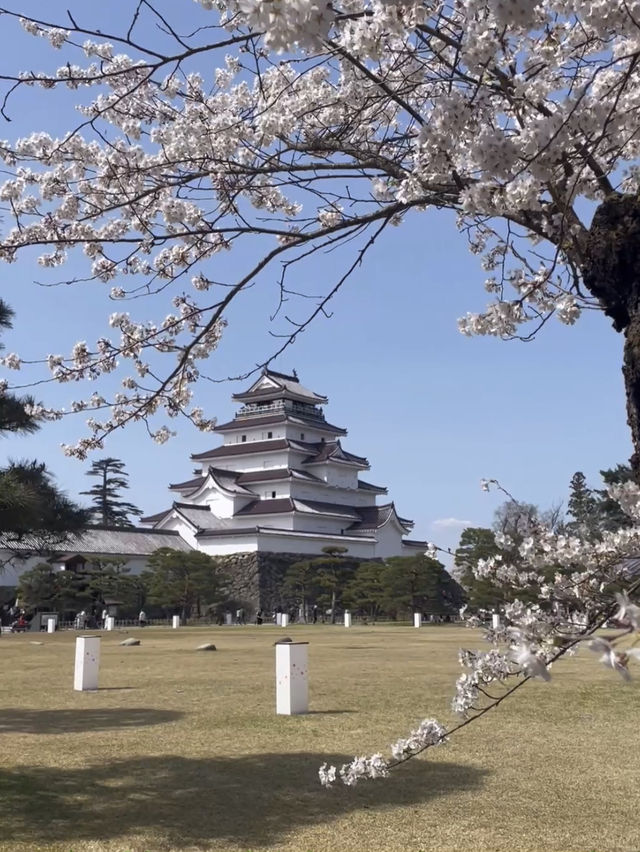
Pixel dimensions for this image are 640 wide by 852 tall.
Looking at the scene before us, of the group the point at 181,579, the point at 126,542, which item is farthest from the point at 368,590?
the point at 126,542

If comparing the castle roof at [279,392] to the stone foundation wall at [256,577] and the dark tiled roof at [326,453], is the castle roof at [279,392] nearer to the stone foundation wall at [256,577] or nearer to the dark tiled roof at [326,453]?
the dark tiled roof at [326,453]

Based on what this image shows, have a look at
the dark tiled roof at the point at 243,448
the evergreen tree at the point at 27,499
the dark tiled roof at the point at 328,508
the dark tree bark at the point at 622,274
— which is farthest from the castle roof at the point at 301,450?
the dark tree bark at the point at 622,274

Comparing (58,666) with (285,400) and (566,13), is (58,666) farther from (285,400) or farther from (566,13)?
(285,400)

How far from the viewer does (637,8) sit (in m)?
2.39

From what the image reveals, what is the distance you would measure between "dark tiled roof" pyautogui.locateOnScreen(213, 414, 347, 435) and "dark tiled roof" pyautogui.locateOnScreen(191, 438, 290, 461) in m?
1.03

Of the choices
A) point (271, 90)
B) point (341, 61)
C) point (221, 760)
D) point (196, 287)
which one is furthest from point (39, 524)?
point (341, 61)

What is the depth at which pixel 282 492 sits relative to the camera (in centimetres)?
4400

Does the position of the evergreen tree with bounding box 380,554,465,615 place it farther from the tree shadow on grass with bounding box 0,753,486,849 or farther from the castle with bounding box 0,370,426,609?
the tree shadow on grass with bounding box 0,753,486,849

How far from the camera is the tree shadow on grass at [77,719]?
26.8 ft

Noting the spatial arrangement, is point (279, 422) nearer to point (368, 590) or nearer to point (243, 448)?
point (243, 448)

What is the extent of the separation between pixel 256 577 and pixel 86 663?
94.9 ft

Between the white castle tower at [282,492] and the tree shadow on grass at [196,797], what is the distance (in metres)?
34.1

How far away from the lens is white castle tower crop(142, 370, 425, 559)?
4241 cm

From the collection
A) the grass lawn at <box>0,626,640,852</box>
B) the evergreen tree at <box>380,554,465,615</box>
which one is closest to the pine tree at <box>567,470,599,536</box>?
the evergreen tree at <box>380,554,465,615</box>
